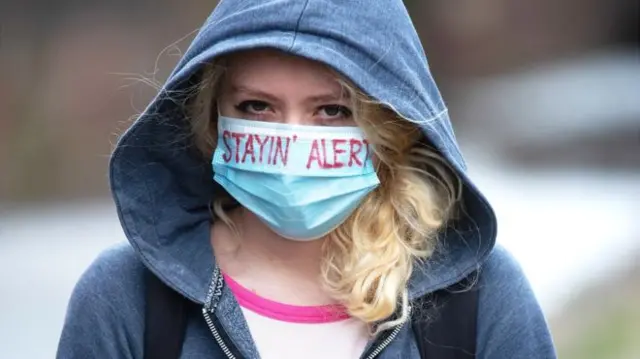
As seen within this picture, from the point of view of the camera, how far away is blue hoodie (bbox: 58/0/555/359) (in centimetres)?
237

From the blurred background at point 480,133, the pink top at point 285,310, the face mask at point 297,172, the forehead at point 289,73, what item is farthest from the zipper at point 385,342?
the blurred background at point 480,133

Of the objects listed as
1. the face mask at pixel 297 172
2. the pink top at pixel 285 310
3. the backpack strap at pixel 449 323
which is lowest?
the pink top at pixel 285 310

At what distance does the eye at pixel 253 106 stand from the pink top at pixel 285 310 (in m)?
0.38

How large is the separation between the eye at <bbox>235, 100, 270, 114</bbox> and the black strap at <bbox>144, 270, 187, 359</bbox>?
16.9 inches

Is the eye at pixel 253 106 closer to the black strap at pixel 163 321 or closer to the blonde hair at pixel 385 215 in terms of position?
the blonde hair at pixel 385 215

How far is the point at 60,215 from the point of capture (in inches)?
315

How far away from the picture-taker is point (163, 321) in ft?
7.82

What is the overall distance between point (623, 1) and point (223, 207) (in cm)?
1357

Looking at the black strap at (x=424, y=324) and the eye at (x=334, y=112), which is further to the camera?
the eye at (x=334, y=112)

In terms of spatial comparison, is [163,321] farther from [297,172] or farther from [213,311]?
[297,172]

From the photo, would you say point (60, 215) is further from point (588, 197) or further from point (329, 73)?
point (329, 73)

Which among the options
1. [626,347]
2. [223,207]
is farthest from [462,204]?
[626,347]

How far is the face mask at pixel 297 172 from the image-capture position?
244cm

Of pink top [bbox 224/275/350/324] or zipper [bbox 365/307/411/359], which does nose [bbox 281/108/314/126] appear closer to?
pink top [bbox 224/275/350/324]
